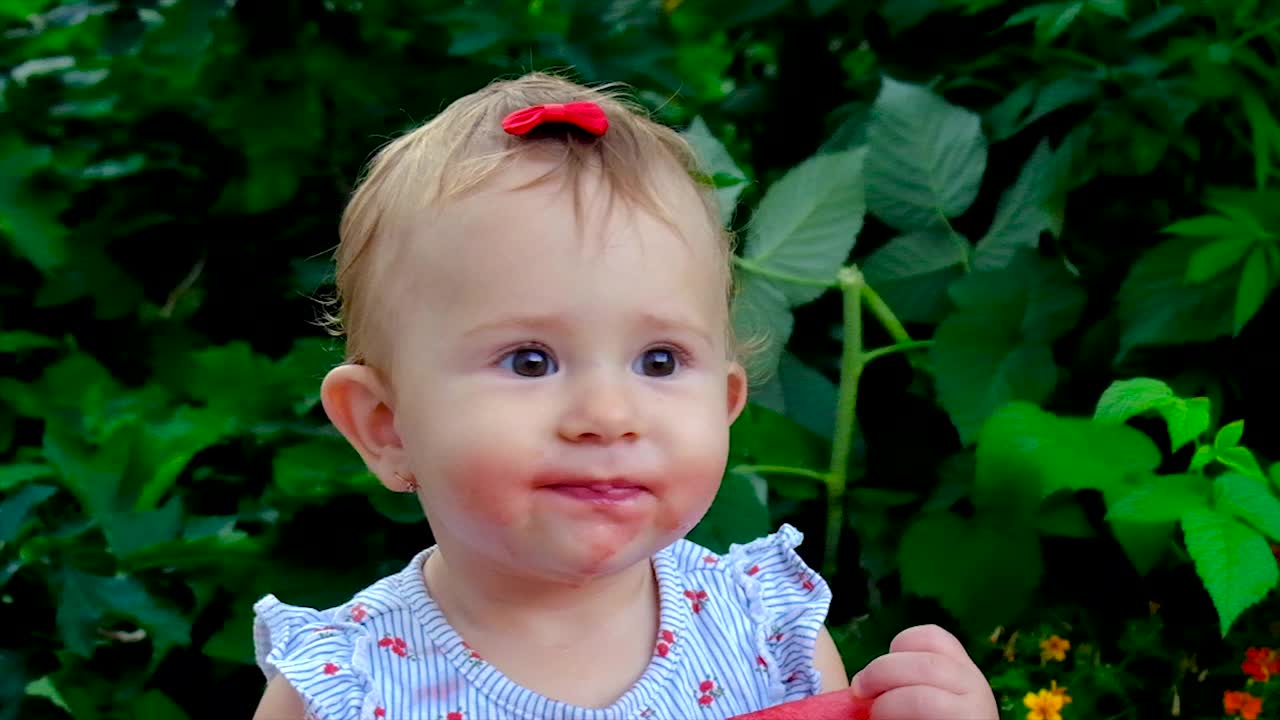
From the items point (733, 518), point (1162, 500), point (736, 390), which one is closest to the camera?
point (736, 390)

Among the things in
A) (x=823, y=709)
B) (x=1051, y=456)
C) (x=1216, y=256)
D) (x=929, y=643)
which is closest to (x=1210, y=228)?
(x=1216, y=256)

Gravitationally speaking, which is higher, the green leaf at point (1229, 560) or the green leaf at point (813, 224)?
the green leaf at point (1229, 560)

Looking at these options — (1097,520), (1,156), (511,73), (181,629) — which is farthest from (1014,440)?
(1,156)

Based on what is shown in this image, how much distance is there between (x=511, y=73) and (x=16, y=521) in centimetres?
119

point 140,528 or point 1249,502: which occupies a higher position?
point 1249,502

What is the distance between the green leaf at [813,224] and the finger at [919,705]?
99cm

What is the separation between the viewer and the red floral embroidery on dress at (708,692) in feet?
5.02

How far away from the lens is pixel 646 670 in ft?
4.94

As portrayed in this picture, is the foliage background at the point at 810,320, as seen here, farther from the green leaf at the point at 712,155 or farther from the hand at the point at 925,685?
the hand at the point at 925,685

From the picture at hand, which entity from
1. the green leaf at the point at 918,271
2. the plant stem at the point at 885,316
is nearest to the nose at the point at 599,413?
the plant stem at the point at 885,316

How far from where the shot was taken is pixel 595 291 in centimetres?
132

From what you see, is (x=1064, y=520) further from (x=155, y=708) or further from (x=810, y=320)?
(x=155, y=708)

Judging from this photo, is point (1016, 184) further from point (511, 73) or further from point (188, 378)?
point (188, 378)

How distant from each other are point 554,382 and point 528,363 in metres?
0.03
